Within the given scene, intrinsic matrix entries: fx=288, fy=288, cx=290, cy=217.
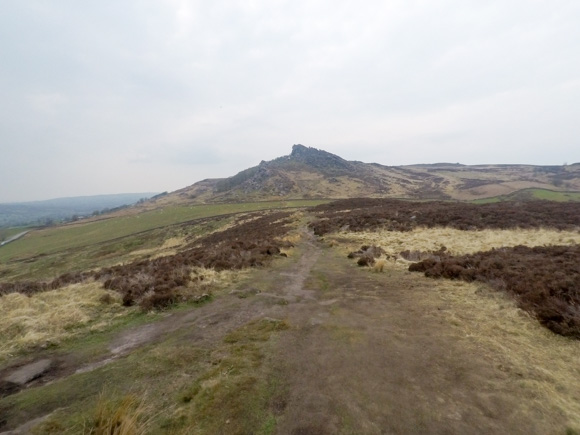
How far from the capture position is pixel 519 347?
7.28 meters

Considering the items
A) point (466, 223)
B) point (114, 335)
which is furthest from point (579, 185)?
point (114, 335)

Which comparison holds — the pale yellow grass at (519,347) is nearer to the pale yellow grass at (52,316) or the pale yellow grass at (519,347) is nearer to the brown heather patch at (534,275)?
the brown heather patch at (534,275)

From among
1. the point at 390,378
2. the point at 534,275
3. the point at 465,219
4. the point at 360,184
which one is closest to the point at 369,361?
the point at 390,378

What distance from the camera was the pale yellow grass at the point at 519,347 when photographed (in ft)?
18.0

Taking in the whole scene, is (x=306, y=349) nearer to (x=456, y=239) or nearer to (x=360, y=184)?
(x=456, y=239)

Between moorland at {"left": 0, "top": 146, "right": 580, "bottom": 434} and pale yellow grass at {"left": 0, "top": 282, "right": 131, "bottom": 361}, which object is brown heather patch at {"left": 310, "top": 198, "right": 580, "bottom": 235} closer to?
moorland at {"left": 0, "top": 146, "right": 580, "bottom": 434}

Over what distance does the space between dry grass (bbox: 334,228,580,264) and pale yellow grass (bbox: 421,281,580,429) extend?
8.24 m

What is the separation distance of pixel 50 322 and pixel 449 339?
12.2 meters

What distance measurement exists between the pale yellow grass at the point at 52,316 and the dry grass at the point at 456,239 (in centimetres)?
1567

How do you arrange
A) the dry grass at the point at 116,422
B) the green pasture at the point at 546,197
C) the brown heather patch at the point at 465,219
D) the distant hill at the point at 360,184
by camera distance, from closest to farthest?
1. the dry grass at the point at 116,422
2. the brown heather patch at the point at 465,219
3. the green pasture at the point at 546,197
4. the distant hill at the point at 360,184

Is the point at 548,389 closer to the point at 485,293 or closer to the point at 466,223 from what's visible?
the point at 485,293

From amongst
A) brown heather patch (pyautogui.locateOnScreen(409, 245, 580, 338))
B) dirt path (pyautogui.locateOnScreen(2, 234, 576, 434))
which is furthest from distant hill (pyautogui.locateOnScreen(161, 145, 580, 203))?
dirt path (pyautogui.locateOnScreen(2, 234, 576, 434))

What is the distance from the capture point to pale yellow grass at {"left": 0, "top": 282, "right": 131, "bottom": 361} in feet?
27.5

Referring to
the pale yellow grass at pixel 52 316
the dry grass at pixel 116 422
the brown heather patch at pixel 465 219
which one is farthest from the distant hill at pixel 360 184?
the dry grass at pixel 116 422
